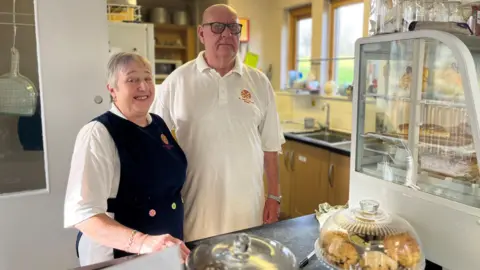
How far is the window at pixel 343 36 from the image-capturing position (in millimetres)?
3721

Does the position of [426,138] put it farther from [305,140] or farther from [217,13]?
[305,140]

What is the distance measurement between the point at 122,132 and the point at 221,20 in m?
0.72

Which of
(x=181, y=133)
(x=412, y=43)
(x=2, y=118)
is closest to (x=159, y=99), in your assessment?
(x=181, y=133)

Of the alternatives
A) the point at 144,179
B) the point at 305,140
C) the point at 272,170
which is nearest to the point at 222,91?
the point at 272,170

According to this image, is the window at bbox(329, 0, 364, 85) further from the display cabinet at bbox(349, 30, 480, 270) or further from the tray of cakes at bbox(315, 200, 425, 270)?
the tray of cakes at bbox(315, 200, 425, 270)

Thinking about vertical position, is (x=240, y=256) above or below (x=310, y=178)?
above

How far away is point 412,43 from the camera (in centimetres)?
126

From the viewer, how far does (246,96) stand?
186 centimetres

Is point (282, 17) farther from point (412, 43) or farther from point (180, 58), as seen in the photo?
point (412, 43)

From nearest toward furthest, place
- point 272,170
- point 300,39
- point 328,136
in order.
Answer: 1. point 272,170
2. point 328,136
3. point 300,39

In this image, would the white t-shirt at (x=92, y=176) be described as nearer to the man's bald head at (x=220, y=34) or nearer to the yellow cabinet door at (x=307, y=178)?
the man's bald head at (x=220, y=34)

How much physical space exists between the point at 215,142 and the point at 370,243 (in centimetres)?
86

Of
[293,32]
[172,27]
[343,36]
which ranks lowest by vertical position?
[343,36]

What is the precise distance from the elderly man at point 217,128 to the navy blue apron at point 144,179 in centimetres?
29
